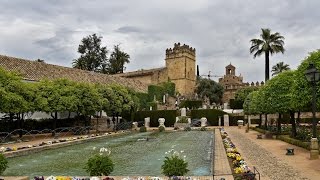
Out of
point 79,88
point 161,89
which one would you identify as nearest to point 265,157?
point 79,88

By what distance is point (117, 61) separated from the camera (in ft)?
227

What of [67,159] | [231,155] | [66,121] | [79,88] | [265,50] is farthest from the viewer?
[265,50]

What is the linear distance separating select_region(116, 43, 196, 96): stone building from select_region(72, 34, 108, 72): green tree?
4.46m

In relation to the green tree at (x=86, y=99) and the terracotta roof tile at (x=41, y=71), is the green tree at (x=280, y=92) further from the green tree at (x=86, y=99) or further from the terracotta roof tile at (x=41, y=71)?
the terracotta roof tile at (x=41, y=71)

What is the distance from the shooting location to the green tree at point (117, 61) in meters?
67.8

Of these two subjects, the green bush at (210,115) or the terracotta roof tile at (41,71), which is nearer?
the terracotta roof tile at (41,71)

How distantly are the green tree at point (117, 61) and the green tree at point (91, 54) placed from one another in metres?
3.59

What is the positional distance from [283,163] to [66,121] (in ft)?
76.5

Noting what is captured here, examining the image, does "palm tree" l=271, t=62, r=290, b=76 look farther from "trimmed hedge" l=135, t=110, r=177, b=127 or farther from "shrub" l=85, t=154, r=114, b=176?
"shrub" l=85, t=154, r=114, b=176

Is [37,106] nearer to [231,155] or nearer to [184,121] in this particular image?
[231,155]

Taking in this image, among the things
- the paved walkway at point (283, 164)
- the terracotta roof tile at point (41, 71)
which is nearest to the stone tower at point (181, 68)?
the terracotta roof tile at point (41, 71)

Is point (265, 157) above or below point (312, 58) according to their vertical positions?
below

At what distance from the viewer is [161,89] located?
55844 millimetres

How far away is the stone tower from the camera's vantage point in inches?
2596
